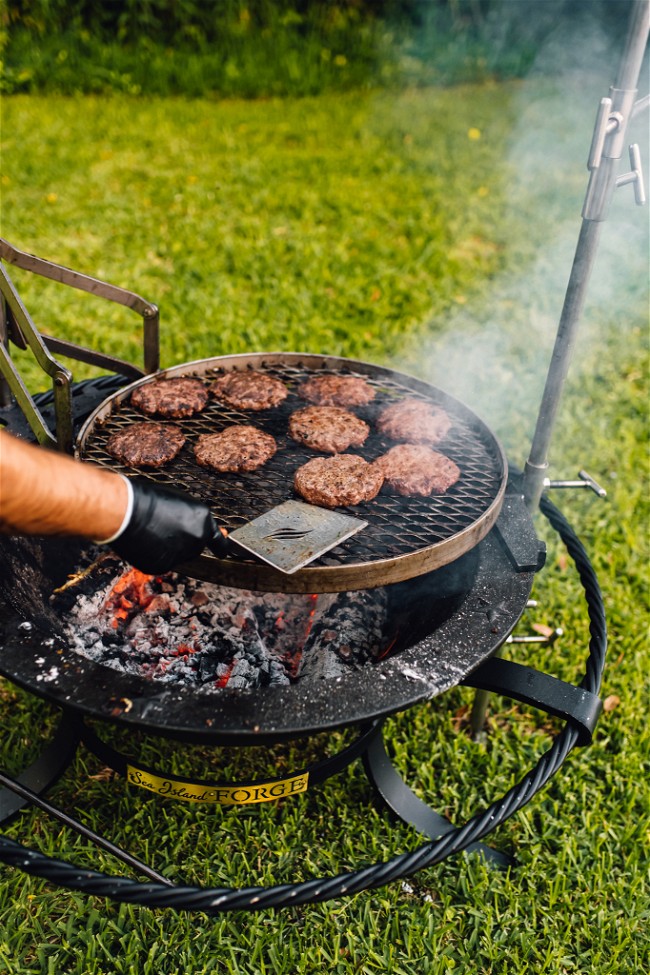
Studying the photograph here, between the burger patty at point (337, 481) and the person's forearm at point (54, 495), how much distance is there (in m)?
0.75

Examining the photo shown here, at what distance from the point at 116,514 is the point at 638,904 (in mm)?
2270

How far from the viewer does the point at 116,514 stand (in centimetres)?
187

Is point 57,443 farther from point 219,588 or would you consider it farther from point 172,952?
point 172,952

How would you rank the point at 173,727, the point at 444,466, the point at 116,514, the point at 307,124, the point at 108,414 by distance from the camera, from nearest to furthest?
the point at 116,514 < the point at 173,727 < the point at 444,466 < the point at 108,414 < the point at 307,124

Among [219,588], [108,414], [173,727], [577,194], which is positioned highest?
[577,194]

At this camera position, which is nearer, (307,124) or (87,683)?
(87,683)

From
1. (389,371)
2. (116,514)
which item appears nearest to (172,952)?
(116,514)

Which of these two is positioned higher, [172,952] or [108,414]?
[108,414]

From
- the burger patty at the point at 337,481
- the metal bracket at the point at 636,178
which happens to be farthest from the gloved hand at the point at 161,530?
the metal bracket at the point at 636,178

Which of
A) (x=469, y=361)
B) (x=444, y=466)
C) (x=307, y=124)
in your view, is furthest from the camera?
(x=307, y=124)

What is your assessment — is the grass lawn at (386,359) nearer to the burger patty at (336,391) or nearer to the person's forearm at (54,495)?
the burger patty at (336,391)

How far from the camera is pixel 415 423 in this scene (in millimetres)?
2918

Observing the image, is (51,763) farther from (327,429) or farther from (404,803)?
(327,429)

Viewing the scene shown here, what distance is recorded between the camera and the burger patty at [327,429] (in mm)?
2791
